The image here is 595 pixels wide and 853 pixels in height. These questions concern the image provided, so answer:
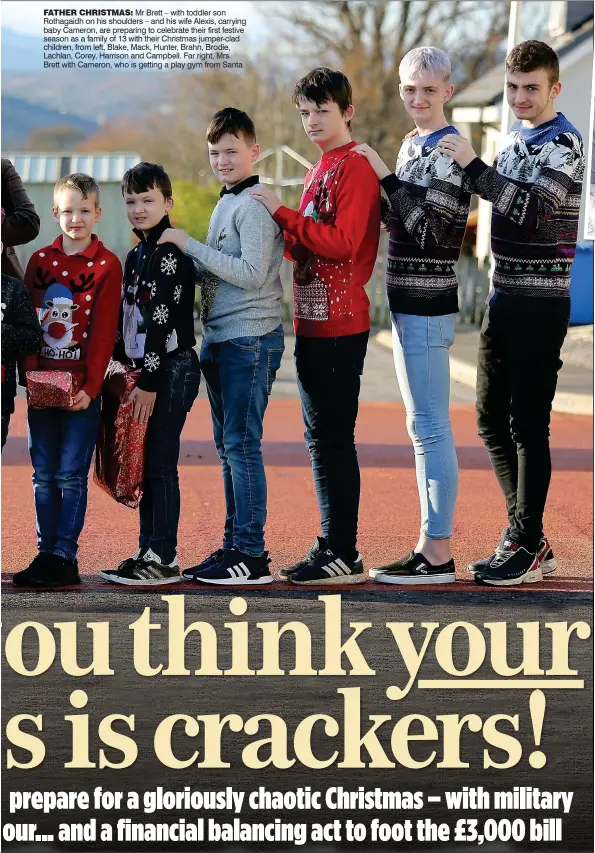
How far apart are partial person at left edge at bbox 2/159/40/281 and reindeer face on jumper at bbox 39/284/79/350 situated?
17 centimetres

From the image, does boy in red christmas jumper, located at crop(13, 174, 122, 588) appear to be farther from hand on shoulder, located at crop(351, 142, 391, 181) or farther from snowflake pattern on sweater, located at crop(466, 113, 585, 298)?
snowflake pattern on sweater, located at crop(466, 113, 585, 298)

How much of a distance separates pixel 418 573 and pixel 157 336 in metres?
1.39

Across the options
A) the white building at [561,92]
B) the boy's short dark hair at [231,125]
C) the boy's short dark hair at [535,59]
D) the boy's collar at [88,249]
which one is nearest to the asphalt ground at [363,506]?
the boy's collar at [88,249]

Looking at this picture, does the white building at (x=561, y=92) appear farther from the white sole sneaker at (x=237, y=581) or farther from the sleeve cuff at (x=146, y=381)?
the sleeve cuff at (x=146, y=381)

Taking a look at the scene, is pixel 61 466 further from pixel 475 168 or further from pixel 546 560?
pixel 546 560

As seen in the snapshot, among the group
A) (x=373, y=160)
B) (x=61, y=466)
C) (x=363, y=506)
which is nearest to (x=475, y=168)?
(x=373, y=160)

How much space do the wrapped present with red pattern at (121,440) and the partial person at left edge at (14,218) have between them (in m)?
0.52

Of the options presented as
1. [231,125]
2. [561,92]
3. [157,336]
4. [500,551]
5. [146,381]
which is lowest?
[500,551]

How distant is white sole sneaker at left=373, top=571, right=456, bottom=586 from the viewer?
18.2 ft

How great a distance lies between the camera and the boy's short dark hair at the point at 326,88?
16.6ft

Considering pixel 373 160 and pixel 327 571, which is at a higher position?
pixel 373 160

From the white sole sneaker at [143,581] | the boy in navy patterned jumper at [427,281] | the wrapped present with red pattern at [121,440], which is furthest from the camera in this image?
the white sole sneaker at [143,581]

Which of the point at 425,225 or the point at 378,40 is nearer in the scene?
the point at 425,225

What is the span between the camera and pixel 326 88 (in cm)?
506
